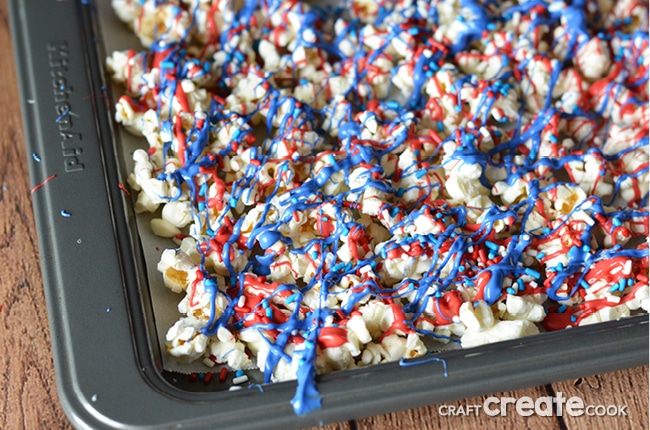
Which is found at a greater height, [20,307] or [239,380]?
[20,307]

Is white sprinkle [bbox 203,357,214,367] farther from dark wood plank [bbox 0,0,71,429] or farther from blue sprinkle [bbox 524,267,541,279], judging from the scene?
blue sprinkle [bbox 524,267,541,279]

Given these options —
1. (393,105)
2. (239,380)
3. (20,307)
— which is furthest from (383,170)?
(20,307)

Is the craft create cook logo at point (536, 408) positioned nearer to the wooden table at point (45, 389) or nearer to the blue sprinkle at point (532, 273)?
the wooden table at point (45, 389)

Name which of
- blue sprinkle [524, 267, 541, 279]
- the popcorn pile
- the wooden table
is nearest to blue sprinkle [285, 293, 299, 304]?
the popcorn pile

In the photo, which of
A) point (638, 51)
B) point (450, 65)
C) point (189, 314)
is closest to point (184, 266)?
point (189, 314)

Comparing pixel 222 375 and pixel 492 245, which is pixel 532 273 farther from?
pixel 222 375

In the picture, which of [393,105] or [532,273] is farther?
[393,105]
